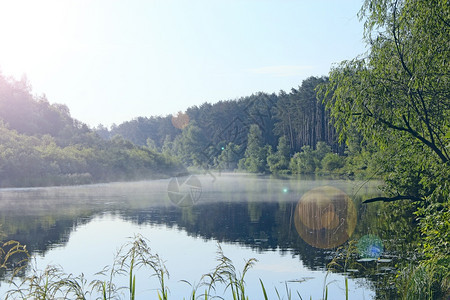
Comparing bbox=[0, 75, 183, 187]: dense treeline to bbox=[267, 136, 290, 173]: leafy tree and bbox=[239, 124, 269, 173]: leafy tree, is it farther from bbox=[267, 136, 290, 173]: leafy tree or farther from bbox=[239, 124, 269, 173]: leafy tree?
bbox=[267, 136, 290, 173]: leafy tree

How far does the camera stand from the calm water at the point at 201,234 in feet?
52.4

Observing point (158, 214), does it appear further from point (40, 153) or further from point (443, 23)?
point (40, 153)

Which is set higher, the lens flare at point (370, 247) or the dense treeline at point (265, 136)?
the dense treeline at point (265, 136)

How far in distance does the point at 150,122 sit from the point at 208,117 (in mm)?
54884

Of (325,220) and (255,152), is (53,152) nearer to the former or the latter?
(325,220)

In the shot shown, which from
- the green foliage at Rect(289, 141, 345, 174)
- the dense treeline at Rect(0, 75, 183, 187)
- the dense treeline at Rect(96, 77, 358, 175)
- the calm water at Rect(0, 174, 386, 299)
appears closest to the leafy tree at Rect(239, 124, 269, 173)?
the dense treeline at Rect(96, 77, 358, 175)

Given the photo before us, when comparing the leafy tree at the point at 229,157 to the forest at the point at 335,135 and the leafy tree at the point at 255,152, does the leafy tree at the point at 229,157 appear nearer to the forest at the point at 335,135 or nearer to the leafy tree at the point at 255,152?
the forest at the point at 335,135

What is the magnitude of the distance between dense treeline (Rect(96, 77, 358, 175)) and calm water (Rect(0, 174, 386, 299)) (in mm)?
48935

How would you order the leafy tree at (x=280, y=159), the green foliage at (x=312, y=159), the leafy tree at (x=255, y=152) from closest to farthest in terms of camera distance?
the green foliage at (x=312, y=159)
the leafy tree at (x=280, y=159)
the leafy tree at (x=255, y=152)

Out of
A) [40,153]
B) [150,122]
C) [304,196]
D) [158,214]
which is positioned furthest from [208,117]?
[158,214]

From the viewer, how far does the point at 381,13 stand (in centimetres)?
1302

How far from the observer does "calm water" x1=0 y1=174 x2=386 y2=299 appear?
15984mm

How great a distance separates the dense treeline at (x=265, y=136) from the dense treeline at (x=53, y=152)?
2022 centimetres

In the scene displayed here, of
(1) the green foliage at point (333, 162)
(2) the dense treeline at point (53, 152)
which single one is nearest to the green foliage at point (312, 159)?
(1) the green foliage at point (333, 162)
